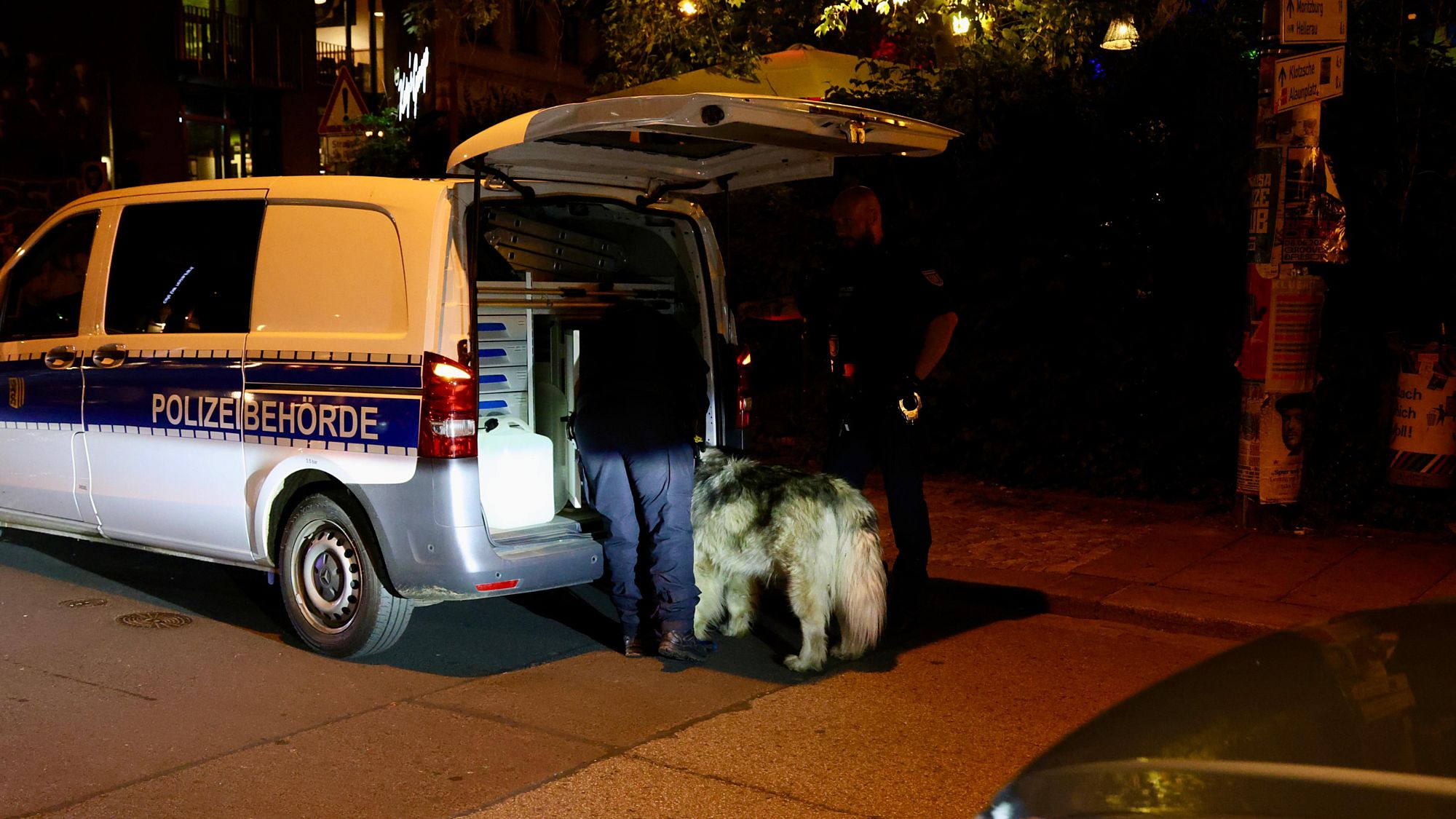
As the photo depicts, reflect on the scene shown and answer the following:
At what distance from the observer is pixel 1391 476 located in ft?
26.0

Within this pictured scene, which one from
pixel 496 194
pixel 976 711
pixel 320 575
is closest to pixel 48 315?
pixel 320 575

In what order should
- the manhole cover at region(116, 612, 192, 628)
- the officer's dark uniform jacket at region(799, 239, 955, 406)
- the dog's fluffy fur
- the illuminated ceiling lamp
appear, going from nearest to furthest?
the dog's fluffy fur, the officer's dark uniform jacket at region(799, 239, 955, 406), the manhole cover at region(116, 612, 192, 628), the illuminated ceiling lamp

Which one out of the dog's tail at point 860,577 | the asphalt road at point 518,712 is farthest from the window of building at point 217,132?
the dog's tail at point 860,577

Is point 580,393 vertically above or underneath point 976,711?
above

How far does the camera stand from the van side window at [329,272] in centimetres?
536

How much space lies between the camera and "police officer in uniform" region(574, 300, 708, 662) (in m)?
5.64

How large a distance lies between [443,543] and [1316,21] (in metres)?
5.62

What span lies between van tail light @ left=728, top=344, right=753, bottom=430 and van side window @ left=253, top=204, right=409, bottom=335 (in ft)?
6.58

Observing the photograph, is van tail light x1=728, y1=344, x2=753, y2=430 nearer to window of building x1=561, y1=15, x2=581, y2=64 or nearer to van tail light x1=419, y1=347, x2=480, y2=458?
van tail light x1=419, y1=347, x2=480, y2=458

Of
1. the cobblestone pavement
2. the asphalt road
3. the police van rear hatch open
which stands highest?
the police van rear hatch open

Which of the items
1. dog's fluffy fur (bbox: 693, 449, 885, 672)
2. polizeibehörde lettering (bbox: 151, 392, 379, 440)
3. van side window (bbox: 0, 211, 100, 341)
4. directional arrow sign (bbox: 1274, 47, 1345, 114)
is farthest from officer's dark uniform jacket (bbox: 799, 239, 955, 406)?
van side window (bbox: 0, 211, 100, 341)

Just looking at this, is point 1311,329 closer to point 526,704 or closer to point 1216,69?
point 1216,69

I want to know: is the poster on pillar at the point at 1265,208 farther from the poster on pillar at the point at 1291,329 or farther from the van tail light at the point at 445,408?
the van tail light at the point at 445,408

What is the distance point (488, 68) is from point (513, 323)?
25.0m
